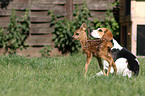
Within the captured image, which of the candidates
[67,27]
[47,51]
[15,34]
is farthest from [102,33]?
[15,34]

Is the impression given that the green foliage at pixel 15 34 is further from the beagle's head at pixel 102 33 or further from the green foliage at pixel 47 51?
the beagle's head at pixel 102 33

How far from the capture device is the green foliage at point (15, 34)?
7605 mm

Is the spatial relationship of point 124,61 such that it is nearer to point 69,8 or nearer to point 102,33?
point 102,33

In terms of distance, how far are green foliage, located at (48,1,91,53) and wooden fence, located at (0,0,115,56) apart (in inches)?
7.3

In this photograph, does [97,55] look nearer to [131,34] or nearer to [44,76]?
[44,76]

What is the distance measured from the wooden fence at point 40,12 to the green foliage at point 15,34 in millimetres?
178

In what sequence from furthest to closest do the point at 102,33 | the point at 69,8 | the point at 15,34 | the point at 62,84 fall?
the point at 69,8 → the point at 15,34 → the point at 102,33 → the point at 62,84

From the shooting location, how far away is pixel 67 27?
762 cm

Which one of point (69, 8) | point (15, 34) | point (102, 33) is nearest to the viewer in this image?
point (102, 33)

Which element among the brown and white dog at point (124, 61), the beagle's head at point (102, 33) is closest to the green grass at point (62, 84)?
the brown and white dog at point (124, 61)

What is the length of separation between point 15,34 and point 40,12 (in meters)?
1.13

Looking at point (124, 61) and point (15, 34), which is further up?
point (15, 34)

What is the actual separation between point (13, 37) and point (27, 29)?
1.72 ft

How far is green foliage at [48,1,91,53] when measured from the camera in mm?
7586
